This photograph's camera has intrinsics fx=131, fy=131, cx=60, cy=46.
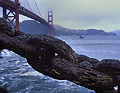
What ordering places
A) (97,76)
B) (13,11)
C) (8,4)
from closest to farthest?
(97,76) < (8,4) < (13,11)

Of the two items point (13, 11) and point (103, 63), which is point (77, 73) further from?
point (13, 11)

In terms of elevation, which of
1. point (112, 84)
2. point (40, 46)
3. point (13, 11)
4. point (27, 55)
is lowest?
point (112, 84)

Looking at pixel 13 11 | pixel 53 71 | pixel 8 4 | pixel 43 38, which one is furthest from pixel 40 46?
pixel 13 11

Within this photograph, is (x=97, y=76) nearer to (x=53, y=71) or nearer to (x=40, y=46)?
(x=53, y=71)

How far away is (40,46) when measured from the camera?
149 cm

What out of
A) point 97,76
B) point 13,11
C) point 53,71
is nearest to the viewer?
point 97,76

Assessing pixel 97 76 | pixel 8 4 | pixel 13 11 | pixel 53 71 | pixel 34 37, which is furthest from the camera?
pixel 13 11

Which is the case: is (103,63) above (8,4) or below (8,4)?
below

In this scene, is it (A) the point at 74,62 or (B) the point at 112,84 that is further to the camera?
(A) the point at 74,62

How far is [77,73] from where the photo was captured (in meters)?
1.33

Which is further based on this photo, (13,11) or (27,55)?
(13,11)

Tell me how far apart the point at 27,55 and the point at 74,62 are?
56 cm

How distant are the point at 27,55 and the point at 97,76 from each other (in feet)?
2.69

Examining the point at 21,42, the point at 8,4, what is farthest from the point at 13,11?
the point at 21,42
